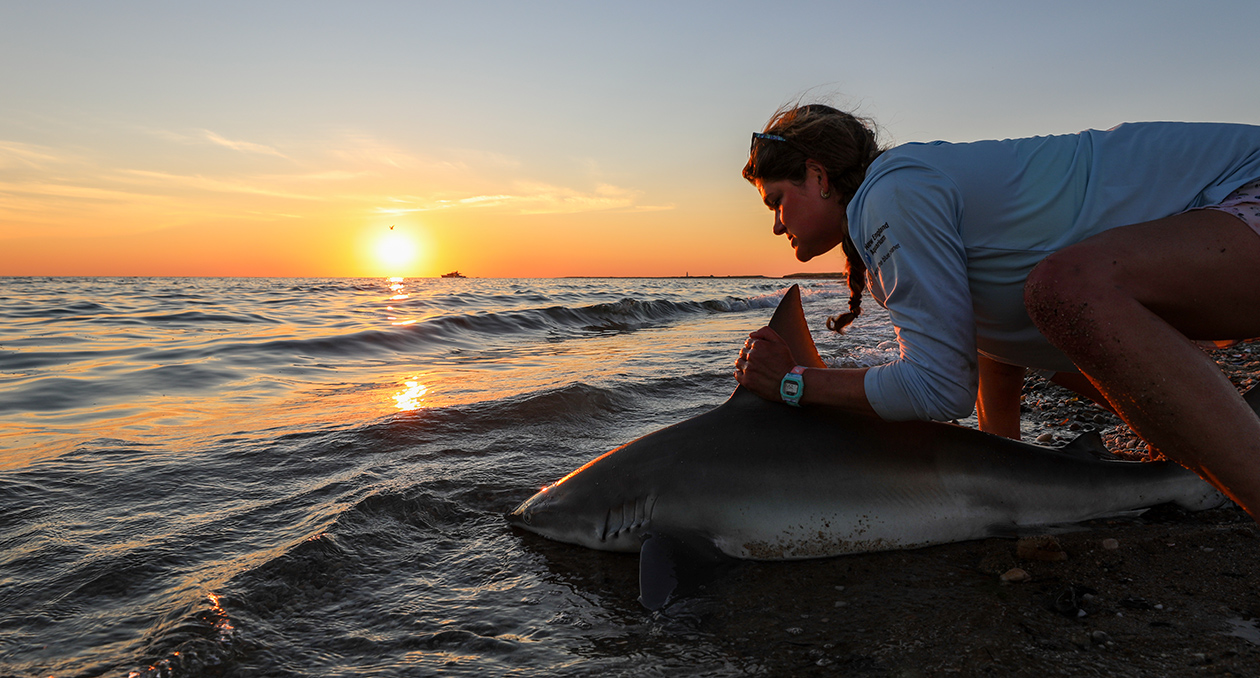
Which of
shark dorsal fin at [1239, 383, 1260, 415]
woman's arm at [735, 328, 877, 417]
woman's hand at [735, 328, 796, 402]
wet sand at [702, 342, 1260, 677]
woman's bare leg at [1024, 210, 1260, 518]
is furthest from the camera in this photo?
woman's hand at [735, 328, 796, 402]

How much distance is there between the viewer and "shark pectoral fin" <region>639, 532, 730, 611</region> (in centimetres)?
243

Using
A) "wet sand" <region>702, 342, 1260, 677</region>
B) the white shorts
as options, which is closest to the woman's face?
the white shorts

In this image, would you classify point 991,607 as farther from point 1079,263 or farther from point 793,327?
point 793,327

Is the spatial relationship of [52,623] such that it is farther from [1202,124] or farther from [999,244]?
[1202,124]

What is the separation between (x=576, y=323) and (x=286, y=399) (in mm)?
13586

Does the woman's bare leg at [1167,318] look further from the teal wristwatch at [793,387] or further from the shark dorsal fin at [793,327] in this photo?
the shark dorsal fin at [793,327]

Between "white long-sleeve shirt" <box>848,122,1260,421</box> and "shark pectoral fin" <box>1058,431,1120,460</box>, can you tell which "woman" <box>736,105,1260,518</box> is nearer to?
"white long-sleeve shirt" <box>848,122,1260,421</box>

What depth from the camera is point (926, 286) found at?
2.38 m

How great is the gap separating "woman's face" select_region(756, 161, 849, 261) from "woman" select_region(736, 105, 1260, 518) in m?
0.07

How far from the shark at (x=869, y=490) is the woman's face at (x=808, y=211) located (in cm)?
74

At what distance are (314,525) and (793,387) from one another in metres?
2.30

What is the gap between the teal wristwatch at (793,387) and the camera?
278cm

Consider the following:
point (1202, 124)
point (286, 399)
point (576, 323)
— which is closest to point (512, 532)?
point (1202, 124)

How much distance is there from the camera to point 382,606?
2553mm
